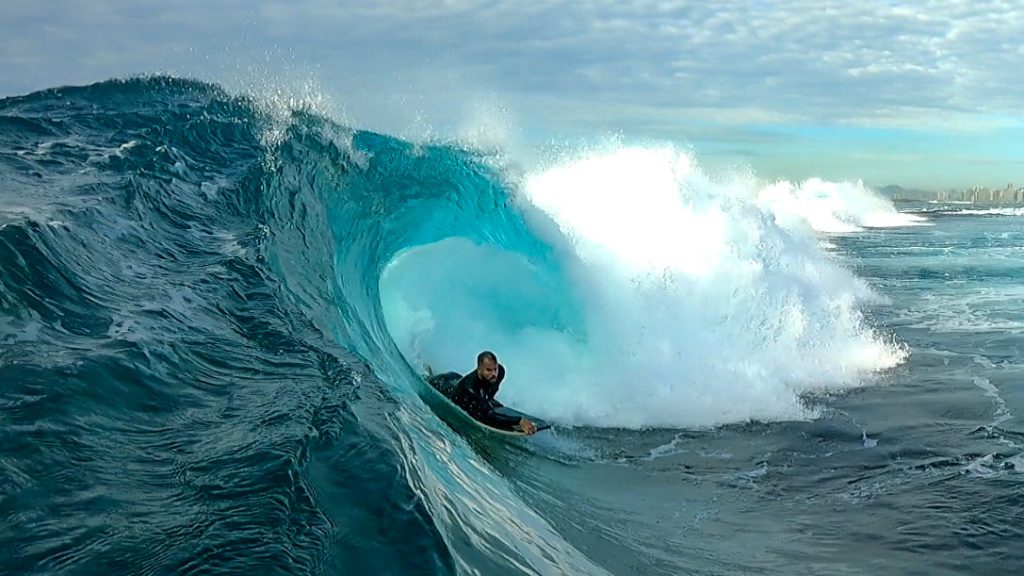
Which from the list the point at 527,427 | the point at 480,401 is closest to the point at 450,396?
the point at 480,401

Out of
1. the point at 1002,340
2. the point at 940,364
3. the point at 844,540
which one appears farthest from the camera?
the point at 1002,340

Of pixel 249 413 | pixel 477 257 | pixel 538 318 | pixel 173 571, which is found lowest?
pixel 173 571

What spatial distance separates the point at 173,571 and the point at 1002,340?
698 inches

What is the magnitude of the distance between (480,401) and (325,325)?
96.7 inches

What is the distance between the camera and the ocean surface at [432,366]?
4.14 m

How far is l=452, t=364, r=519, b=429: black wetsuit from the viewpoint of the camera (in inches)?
386

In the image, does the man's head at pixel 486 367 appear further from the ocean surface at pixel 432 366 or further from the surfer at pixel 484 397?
the ocean surface at pixel 432 366

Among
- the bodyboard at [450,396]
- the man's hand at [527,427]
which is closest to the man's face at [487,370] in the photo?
the bodyboard at [450,396]

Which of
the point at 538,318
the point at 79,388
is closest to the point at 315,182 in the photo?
the point at 538,318

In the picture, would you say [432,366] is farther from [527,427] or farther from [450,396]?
[527,427]

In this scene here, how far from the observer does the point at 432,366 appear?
504 inches

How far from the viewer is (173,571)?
132 inches

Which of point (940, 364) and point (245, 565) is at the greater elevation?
point (940, 364)

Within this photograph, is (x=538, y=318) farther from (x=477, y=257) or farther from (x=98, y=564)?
(x=98, y=564)
